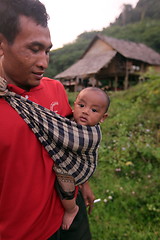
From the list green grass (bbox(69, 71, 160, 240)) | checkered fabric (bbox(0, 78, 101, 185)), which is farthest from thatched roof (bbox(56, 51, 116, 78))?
checkered fabric (bbox(0, 78, 101, 185))

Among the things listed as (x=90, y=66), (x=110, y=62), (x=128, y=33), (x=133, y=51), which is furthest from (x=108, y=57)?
(x=128, y=33)

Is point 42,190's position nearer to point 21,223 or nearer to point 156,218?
point 21,223

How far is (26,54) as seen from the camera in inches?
43.6

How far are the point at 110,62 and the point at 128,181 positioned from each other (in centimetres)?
1788

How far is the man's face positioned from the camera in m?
1.09

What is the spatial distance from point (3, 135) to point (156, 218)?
277 centimetres

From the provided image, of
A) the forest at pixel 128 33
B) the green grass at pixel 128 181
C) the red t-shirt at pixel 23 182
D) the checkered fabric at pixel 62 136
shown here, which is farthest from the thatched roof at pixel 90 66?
the red t-shirt at pixel 23 182

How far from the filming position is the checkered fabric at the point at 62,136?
1.05 metres

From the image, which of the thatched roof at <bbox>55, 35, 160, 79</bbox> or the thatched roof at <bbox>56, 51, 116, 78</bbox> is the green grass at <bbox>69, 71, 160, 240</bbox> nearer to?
the thatched roof at <bbox>56, 51, 116, 78</bbox>

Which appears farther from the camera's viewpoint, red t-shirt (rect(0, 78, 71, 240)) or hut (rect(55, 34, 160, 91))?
→ hut (rect(55, 34, 160, 91))

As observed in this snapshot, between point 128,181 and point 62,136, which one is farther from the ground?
point 62,136

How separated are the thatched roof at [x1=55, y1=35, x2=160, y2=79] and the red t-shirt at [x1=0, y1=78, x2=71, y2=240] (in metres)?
17.1

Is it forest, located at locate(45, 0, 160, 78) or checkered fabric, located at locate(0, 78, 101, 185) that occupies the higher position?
checkered fabric, located at locate(0, 78, 101, 185)

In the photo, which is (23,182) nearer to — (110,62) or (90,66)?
(90,66)
